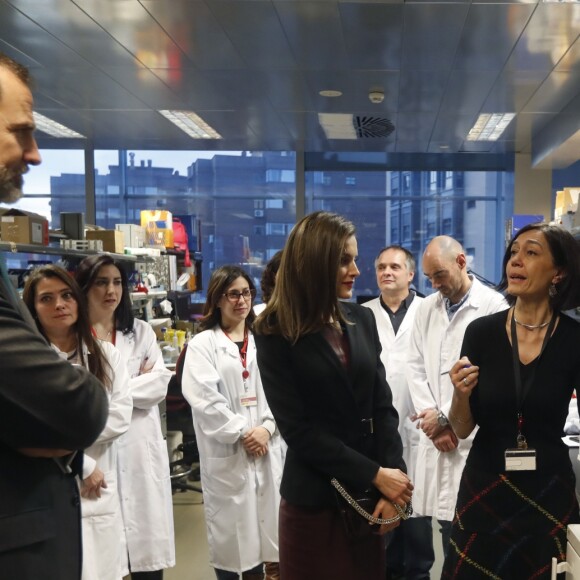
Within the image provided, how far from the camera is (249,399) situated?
2551 millimetres

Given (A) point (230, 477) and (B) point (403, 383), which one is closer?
(A) point (230, 477)

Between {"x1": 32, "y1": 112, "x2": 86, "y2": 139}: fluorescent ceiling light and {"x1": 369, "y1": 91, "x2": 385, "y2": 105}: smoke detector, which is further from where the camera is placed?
{"x1": 32, "y1": 112, "x2": 86, "y2": 139}: fluorescent ceiling light

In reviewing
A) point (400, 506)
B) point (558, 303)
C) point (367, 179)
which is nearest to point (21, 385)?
point (400, 506)

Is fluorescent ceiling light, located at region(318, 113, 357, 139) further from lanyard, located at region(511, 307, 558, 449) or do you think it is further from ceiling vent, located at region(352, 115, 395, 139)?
lanyard, located at region(511, 307, 558, 449)

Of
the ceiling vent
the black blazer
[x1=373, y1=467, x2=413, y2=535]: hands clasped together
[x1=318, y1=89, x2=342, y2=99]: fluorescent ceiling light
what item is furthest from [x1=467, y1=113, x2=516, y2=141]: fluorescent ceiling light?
[x1=373, y1=467, x2=413, y2=535]: hands clasped together

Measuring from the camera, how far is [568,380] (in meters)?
1.53

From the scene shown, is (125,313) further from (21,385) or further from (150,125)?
(150,125)

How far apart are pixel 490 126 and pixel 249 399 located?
14.8 ft

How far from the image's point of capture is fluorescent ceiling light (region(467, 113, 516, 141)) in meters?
5.44

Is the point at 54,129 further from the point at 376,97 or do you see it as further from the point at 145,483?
the point at 145,483

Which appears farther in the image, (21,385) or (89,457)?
(89,457)

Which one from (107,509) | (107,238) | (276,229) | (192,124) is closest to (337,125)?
(192,124)

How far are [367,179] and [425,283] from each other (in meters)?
1.64

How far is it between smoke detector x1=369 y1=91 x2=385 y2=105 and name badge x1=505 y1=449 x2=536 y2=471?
3.80 m
